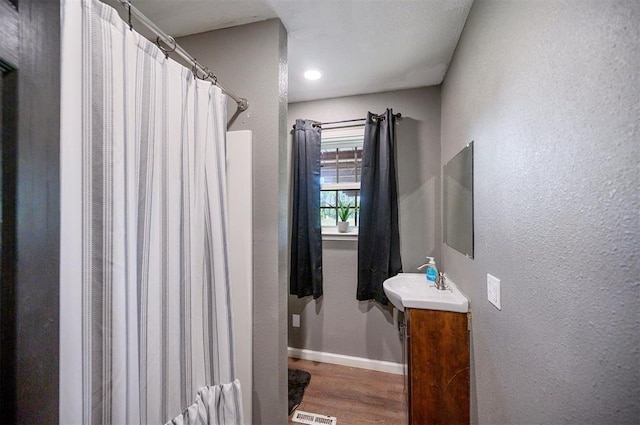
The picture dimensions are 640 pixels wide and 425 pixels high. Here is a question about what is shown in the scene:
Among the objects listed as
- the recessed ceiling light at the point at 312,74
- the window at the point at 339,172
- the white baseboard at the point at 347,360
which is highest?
the recessed ceiling light at the point at 312,74

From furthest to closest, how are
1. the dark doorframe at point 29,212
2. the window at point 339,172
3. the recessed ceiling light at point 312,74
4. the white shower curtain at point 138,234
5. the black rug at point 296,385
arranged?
the window at point 339,172
the recessed ceiling light at point 312,74
the black rug at point 296,385
the white shower curtain at point 138,234
the dark doorframe at point 29,212

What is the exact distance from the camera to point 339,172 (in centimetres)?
251

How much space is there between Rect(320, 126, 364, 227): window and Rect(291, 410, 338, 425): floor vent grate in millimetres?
1539

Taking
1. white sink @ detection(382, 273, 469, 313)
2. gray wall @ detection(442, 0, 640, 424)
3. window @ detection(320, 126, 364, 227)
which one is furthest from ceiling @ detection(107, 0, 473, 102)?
white sink @ detection(382, 273, 469, 313)

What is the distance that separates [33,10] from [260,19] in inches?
47.8

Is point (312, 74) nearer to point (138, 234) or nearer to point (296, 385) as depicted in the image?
point (138, 234)

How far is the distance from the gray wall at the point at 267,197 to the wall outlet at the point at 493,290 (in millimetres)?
1029

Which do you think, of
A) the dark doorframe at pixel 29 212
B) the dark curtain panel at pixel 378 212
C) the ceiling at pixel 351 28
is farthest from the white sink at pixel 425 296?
the ceiling at pixel 351 28

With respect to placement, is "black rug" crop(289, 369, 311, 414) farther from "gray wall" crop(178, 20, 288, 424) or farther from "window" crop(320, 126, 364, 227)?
"window" crop(320, 126, 364, 227)

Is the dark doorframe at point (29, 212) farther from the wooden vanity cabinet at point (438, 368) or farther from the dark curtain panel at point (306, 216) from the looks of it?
the dark curtain panel at point (306, 216)

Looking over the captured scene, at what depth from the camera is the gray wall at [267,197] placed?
1.38m

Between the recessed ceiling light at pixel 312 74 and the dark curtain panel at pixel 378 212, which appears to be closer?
the recessed ceiling light at pixel 312 74

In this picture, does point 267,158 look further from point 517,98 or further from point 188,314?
point 517,98

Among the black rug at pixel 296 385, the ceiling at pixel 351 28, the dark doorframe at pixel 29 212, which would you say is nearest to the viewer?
the dark doorframe at pixel 29 212
